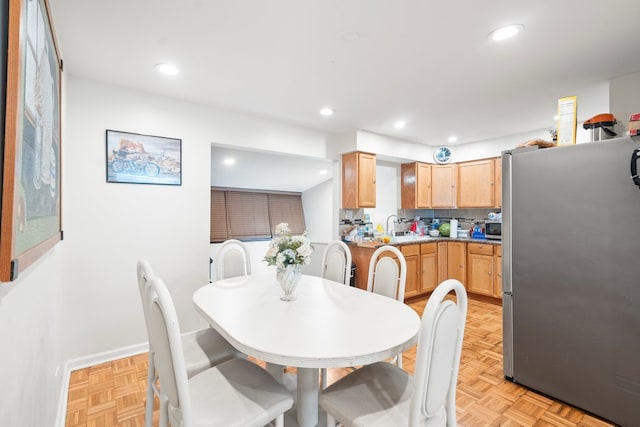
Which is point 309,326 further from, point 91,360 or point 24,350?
point 91,360

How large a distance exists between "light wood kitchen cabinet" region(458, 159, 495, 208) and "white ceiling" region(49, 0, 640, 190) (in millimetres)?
1420

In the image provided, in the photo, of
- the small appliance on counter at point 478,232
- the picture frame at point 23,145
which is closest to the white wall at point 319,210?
the small appliance on counter at point 478,232

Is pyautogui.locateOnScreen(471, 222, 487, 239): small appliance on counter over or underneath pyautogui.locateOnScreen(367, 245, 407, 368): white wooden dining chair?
over

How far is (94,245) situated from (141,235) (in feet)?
1.16

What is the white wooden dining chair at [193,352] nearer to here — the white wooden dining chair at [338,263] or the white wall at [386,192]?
the white wooden dining chair at [338,263]

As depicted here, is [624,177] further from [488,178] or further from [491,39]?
[488,178]

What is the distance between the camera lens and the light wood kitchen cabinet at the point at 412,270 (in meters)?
4.34

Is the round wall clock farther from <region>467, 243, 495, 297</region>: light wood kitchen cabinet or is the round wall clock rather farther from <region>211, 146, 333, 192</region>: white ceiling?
<region>211, 146, 333, 192</region>: white ceiling

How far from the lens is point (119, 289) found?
2.72 metres

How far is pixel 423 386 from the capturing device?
1.08 m

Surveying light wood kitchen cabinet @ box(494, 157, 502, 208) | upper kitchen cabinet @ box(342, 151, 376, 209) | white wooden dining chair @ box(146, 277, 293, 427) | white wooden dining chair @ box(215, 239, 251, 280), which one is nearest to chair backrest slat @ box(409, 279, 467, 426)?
white wooden dining chair @ box(146, 277, 293, 427)

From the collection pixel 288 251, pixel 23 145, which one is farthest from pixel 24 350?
pixel 288 251

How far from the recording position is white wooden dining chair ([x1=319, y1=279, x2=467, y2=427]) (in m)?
1.07

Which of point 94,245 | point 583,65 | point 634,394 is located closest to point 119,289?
point 94,245
